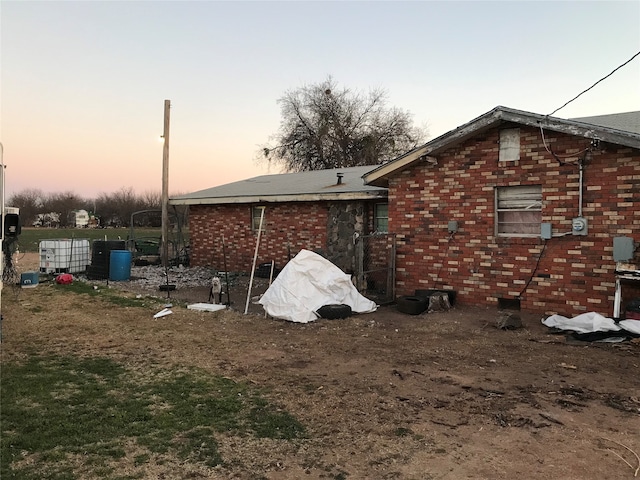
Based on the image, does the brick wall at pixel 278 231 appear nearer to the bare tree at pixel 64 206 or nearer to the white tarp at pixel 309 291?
the white tarp at pixel 309 291

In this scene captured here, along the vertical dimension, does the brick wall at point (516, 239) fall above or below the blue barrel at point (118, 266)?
above

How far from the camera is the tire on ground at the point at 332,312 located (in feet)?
29.0

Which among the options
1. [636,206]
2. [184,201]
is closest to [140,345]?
[636,206]

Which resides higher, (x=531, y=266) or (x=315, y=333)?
(x=531, y=266)

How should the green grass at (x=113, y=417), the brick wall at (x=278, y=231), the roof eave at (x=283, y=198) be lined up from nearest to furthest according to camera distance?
the green grass at (x=113, y=417)
the roof eave at (x=283, y=198)
the brick wall at (x=278, y=231)

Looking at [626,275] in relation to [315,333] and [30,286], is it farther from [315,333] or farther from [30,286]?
[30,286]

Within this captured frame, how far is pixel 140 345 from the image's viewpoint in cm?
704

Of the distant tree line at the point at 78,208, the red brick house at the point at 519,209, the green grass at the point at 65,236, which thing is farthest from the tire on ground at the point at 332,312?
the distant tree line at the point at 78,208

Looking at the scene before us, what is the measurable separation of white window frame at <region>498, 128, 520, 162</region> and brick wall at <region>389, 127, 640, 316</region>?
0.34ft

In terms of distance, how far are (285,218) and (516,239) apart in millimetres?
7592

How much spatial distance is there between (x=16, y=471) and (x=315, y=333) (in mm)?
5037

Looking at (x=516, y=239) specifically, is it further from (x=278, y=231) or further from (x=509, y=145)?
(x=278, y=231)

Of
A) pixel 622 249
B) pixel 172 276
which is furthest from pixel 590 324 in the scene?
pixel 172 276

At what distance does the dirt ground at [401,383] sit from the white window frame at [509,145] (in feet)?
9.93
